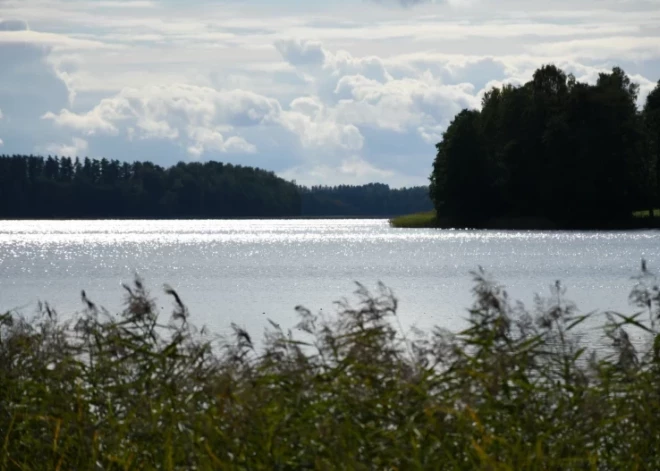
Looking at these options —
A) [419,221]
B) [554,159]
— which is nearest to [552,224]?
[554,159]

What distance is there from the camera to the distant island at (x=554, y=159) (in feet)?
312

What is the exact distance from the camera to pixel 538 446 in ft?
21.5

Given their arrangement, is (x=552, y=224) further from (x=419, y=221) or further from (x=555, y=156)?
(x=419, y=221)

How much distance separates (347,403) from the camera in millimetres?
7633

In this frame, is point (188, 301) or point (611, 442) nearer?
point (611, 442)

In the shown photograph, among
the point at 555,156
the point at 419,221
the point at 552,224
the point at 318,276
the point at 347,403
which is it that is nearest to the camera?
the point at 347,403

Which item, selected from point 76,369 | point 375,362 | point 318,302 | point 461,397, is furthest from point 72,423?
point 318,302

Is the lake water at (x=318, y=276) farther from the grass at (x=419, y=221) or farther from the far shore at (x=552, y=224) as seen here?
the grass at (x=419, y=221)

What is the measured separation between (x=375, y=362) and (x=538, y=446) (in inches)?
64.6

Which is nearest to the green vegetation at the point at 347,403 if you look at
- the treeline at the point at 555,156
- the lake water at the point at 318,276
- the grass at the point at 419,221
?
the lake water at the point at 318,276

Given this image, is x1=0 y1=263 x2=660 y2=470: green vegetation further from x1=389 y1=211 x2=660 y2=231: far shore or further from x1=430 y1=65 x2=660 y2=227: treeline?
Result: x1=389 y1=211 x2=660 y2=231: far shore

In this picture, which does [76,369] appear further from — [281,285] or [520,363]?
[281,285]

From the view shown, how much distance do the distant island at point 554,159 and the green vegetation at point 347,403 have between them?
89.0 metres

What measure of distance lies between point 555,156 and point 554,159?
350 millimetres
